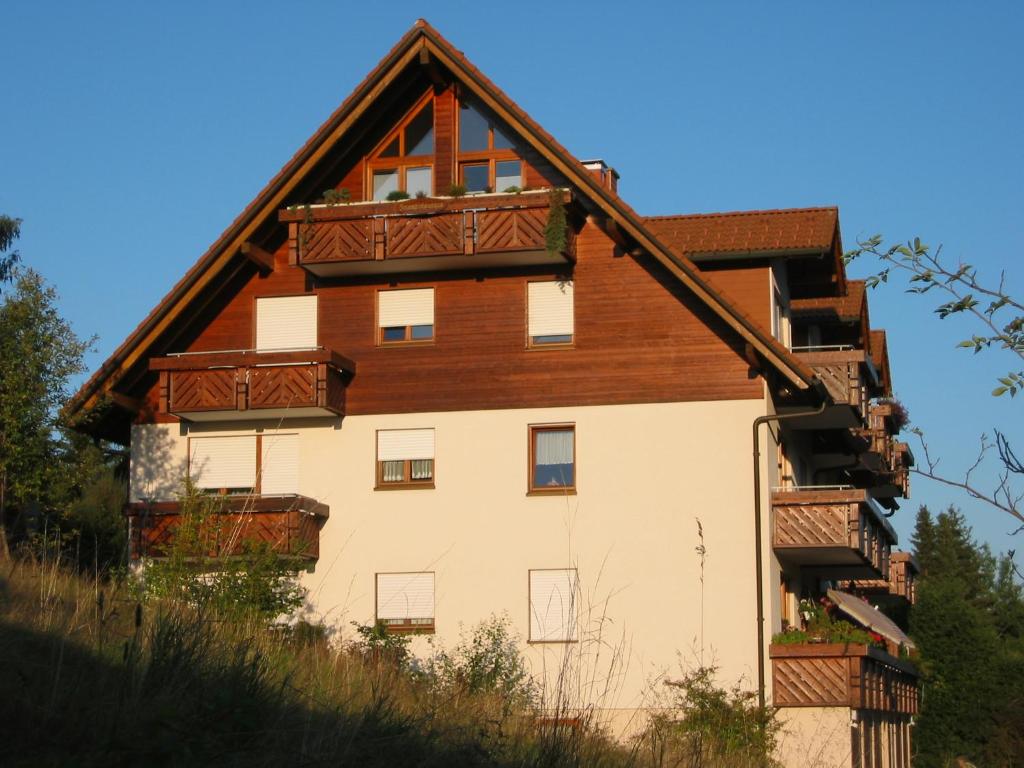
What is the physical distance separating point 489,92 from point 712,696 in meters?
11.9

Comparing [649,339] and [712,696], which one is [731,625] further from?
[649,339]

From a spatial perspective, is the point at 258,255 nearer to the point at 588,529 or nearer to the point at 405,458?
the point at 405,458

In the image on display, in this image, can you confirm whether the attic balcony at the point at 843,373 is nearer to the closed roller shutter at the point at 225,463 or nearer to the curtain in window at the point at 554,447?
the curtain in window at the point at 554,447

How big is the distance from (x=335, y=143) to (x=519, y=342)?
5296 mm

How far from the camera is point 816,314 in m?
34.1

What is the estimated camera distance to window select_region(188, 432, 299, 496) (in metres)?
29.7

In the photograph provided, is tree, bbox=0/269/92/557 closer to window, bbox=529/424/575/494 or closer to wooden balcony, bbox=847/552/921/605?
window, bbox=529/424/575/494

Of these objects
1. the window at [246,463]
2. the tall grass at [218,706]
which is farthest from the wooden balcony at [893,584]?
the tall grass at [218,706]

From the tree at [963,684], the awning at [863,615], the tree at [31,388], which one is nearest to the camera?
the tree at [31,388]

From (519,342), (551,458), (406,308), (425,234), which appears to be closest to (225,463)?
(406,308)

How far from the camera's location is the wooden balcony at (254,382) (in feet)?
93.0

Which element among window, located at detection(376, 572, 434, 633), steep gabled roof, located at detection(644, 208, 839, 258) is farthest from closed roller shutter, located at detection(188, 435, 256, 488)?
steep gabled roof, located at detection(644, 208, 839, 258)

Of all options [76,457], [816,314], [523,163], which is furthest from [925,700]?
[76,457]

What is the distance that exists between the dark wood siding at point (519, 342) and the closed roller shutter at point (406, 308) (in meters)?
0.17
